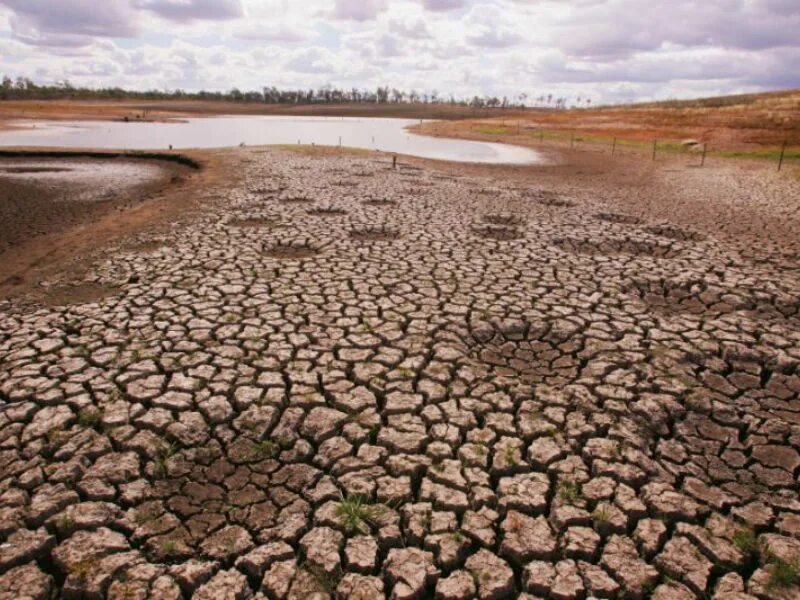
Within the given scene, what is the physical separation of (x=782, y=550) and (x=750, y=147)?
116 feet

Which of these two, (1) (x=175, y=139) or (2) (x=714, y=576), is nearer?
(2) (x=714, y=576)

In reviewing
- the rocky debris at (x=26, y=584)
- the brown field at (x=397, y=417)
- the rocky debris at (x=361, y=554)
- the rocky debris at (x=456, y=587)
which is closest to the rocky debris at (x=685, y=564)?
the brown field at (x=397, y=417)

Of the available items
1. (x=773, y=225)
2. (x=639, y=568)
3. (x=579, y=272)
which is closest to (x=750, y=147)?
(x=773, y=225)

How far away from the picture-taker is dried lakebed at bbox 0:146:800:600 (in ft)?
9.41

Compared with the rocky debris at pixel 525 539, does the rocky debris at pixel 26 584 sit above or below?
below

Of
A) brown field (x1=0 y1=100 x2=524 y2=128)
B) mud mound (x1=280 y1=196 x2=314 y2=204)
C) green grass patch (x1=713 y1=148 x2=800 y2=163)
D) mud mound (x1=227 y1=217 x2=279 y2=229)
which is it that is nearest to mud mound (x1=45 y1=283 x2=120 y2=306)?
mud mound (x1=227 y1=217 x2=279 y2=229)

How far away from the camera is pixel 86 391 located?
14.2 ft

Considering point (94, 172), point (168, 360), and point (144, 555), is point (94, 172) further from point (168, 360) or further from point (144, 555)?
point (144, 555)

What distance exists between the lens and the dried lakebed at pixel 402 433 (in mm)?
2867

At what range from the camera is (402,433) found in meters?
3.93

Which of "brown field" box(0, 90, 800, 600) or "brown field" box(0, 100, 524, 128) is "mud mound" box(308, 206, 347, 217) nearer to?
"brown field" box(0, 90, 800, 600)

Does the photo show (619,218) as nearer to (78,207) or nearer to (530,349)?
(530,349)

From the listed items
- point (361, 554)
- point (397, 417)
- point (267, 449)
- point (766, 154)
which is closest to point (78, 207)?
point (267, 449)

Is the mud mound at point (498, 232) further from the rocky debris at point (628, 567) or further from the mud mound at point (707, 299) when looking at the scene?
the rocky debris at point (628, 567)
